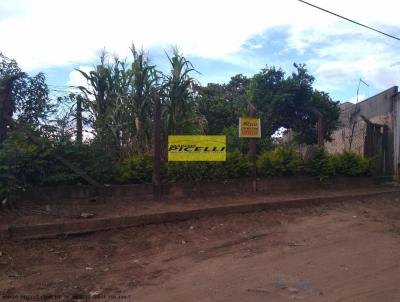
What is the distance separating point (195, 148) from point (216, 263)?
3.51 m

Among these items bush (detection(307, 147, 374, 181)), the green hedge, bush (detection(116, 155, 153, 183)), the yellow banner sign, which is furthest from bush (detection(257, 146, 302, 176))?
bush (detection(116, 155, 153, 183))

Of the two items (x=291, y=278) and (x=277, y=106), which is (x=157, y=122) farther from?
(x=277, y=106)

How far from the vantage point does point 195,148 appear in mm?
8984

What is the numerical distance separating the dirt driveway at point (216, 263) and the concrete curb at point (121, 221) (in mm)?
117

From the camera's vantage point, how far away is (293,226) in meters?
7.91

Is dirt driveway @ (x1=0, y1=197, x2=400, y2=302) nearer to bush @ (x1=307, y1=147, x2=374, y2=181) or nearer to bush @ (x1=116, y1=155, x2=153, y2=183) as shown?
bush @ (x1=116, y1=155, x2=153, y2=183)

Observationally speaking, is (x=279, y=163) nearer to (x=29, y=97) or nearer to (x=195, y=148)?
(x=195, y=148)

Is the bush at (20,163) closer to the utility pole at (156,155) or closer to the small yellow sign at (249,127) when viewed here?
the utility pole at (156,155)

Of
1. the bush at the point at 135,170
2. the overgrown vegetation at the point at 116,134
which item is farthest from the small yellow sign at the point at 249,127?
the bush at the point at 135,170

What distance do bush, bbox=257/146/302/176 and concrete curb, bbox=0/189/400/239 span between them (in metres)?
0.96

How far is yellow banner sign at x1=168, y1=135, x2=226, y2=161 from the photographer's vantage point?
8.80 metres

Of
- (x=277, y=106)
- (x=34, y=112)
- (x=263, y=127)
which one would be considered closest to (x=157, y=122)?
(x=34, y=112)

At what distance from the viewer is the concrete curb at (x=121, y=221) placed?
6254 millimetres

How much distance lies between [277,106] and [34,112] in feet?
31.2
